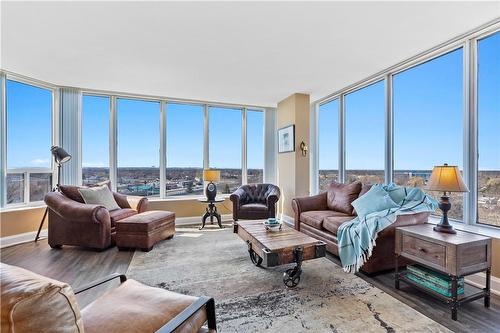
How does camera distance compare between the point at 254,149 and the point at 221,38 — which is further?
the point at 254,149

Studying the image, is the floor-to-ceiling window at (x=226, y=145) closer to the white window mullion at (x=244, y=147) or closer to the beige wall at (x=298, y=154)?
the white window mullion at (x=244, y=147)

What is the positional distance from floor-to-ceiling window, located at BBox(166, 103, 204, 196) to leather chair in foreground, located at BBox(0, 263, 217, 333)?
3933 millimetres

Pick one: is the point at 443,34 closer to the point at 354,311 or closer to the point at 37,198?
the point at 354,311

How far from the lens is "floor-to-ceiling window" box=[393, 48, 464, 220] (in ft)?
9.68

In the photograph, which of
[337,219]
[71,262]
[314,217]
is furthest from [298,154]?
[71,262]

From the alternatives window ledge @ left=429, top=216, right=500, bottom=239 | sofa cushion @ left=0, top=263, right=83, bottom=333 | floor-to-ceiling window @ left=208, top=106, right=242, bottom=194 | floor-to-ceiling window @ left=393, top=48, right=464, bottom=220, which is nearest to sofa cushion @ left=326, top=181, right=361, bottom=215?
floor-to-ceiling window @ left=393, top=48, right=464, bottom=220

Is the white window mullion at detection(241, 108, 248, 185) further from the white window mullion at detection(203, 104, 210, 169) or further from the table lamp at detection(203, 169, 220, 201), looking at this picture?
the table lamp at detection(203, 169, 220, 201)

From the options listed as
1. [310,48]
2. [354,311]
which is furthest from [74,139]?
[354,311]

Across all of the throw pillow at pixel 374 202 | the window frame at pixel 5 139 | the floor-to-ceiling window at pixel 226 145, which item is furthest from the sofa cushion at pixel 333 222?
the window frame at pixel 5 139

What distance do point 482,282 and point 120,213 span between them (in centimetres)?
456

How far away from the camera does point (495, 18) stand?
8.13ft

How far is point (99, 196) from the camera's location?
13.0ft

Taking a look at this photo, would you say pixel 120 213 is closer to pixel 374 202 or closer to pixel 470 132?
pixel 374 202

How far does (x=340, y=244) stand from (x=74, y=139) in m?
4.81
